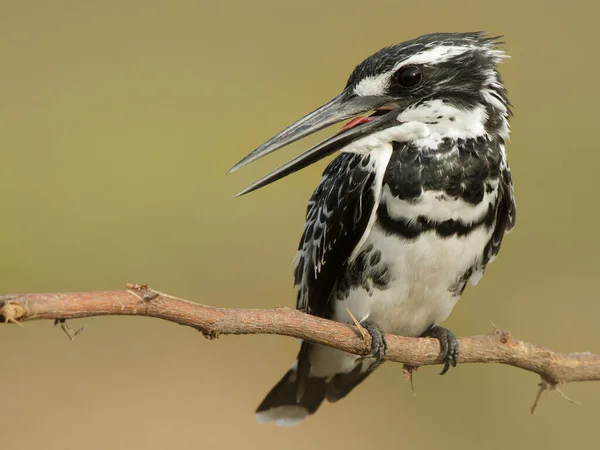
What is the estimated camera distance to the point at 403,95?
12.1ft

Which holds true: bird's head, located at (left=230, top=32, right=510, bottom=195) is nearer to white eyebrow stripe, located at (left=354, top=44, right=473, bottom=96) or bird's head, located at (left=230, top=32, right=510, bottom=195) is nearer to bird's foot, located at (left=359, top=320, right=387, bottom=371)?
white eyebrow stripe, located at (left=354, top=44, right=473, bottom=96)

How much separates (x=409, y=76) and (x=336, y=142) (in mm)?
370

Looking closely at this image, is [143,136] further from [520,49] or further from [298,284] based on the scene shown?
[298,284]

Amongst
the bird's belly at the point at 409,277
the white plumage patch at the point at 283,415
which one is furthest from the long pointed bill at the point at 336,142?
the white plumage patch at the point at 283,415

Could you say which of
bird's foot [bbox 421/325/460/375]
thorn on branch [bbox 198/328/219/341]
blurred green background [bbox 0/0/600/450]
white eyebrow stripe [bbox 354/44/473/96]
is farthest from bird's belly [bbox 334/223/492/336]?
blurred green background [bbox 0/0/600/450]

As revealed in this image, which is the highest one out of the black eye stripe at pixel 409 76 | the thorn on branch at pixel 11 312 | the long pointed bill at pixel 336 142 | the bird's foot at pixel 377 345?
the black eye stripe at pixel 409 76

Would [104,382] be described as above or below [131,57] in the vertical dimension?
below

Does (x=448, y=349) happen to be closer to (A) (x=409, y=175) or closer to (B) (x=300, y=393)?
(A) (x=409, y=175)

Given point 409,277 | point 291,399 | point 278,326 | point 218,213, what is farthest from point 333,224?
point 218,213

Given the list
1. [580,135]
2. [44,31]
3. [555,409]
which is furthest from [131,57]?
[555,409]

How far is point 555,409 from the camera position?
21.8ft

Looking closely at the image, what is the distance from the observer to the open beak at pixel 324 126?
361cm

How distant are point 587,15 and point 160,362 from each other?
644cm

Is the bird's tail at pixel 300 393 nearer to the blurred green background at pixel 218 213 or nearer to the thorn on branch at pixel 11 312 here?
the blurred green background at pixel 218 213
